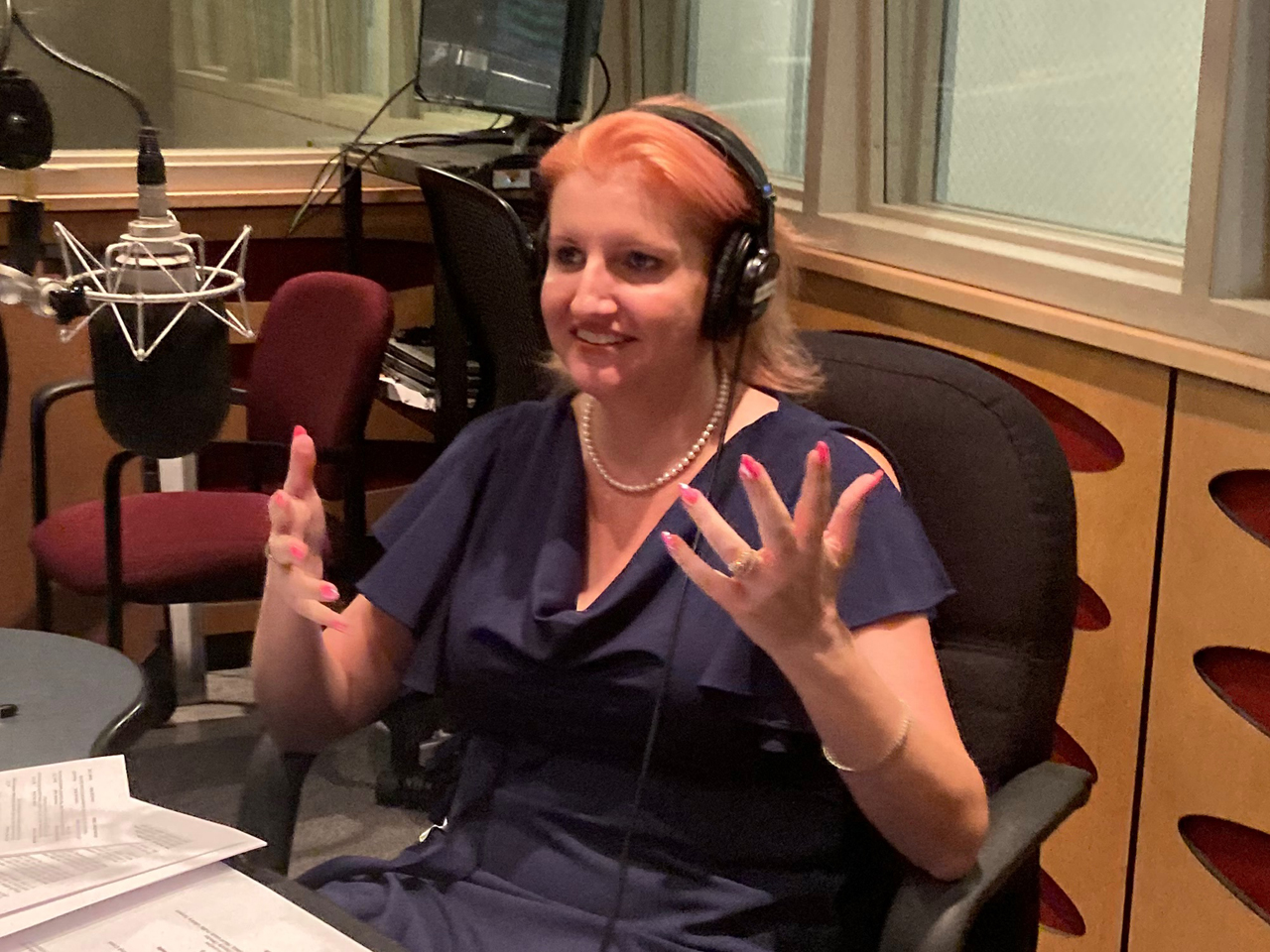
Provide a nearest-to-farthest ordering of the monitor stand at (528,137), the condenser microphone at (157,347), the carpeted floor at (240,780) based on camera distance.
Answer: the condenser microphone at (157,347) → the carpeted floor at (240,780) → the monitor stand at (528,137)

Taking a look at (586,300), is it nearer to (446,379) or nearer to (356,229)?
(446,379)

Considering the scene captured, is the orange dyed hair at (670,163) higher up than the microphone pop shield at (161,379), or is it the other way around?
the orange dyed hair at (670,163)

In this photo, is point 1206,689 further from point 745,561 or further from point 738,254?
point 745,561

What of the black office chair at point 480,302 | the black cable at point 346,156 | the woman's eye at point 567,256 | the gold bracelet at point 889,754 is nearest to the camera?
the gold bracelet at point 889,754

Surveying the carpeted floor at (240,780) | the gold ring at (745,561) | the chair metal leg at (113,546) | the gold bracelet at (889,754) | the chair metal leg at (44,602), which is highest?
the gold ring at (745,561)

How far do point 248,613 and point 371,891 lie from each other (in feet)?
7.13

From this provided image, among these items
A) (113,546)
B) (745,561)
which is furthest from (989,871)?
(113,546)

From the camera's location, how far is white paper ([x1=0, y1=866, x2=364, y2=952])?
0.87 metres

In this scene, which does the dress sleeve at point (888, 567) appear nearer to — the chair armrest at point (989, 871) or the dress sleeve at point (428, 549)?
the chair armrest at point (989, 871)

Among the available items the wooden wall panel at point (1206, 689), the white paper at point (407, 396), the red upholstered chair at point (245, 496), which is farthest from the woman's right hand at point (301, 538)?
the white paper at point (407, 396)

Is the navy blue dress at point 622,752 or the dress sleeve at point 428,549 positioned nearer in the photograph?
the navy blue dress at point 622,752

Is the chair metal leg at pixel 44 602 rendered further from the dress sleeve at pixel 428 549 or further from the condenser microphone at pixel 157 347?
the condenser microphone at pixel 157 347

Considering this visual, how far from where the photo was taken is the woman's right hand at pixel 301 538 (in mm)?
1073

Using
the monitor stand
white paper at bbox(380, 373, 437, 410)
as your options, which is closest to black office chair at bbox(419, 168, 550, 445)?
white paper at bbox(380, 373, 437, 410)
